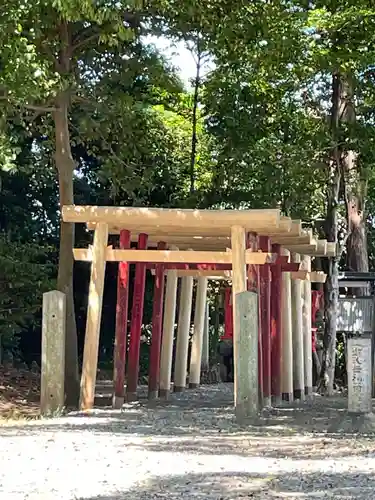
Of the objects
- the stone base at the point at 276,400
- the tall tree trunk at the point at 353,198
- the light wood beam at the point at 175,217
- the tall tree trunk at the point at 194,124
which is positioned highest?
the tall tree trunk at the point at 194,124

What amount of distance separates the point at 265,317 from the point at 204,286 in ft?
15.0

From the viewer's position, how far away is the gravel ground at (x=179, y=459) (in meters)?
5.49

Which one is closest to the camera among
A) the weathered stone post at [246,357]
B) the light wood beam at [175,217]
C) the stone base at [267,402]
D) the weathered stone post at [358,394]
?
the weathered stone post at [358,394]

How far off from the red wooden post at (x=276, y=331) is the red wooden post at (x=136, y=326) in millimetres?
2113

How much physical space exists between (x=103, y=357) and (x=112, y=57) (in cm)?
877

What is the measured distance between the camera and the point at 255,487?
5586 mm

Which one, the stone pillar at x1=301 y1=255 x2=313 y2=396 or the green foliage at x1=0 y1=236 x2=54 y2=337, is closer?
the green foliage at x1=0 y1=236 x2=54 y2=337

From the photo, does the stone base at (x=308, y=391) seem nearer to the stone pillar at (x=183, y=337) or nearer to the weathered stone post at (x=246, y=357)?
the stone pillar at (x=183, y=337)

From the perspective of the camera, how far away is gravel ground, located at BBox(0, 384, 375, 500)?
5.49 meters

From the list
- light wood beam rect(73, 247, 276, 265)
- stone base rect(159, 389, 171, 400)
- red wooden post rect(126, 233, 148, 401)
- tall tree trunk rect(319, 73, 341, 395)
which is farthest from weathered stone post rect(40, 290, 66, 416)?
tall tree trunk rect(319, 73, 341, 395)

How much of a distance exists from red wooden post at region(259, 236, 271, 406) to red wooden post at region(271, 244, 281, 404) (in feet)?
2.06

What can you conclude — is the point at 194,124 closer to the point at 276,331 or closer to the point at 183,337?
the point at 183,337

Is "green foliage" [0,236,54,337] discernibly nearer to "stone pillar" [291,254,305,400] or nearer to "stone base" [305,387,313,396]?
"stone pillar" [291,254,305,400]

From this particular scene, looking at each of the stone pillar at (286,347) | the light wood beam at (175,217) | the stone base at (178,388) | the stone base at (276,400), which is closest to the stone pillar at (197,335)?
the stone base at (178,388)
